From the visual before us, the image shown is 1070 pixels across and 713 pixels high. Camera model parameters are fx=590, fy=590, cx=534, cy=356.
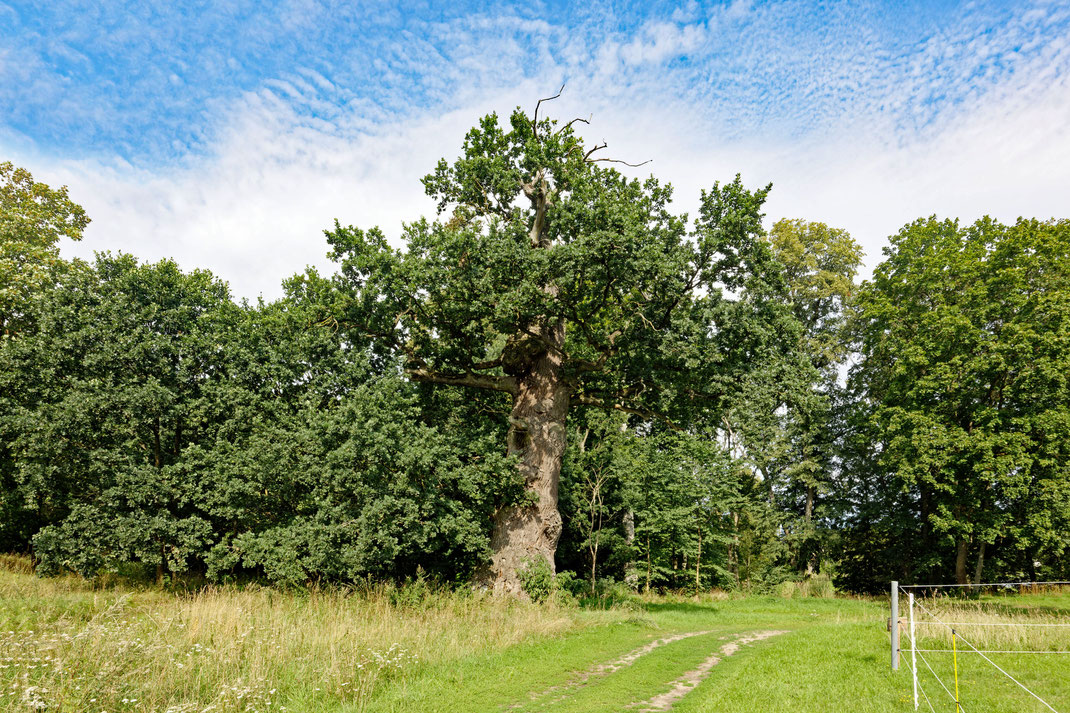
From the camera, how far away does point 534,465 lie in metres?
15.9

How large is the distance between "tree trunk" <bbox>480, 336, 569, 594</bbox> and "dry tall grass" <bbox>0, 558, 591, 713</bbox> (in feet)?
9.04

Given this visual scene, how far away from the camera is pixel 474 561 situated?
51.2ft

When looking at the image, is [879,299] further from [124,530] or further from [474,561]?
[124,530]

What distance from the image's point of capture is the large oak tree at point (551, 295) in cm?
1423

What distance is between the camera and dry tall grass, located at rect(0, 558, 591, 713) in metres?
6.09

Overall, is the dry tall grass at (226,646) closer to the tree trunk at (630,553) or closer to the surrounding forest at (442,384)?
the surrounding forest at (442,384)

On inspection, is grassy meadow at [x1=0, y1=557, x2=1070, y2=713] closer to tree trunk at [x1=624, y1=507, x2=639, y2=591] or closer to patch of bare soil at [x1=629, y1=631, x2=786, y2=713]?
patch of bare soil at [x1=629, y1=631, x2=786, y2=713]

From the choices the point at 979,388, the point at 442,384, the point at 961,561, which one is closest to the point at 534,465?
the point at 442,384

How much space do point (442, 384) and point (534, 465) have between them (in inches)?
149

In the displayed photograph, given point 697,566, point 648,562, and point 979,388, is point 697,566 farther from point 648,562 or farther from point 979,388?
point 979,388

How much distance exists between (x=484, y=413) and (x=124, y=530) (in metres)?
9.16

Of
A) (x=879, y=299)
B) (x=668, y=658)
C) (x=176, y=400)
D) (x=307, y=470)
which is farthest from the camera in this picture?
(x=879, y=299)

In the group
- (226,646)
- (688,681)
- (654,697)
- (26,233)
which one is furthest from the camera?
(26,233)

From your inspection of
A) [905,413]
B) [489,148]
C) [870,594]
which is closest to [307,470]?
[489,148]
